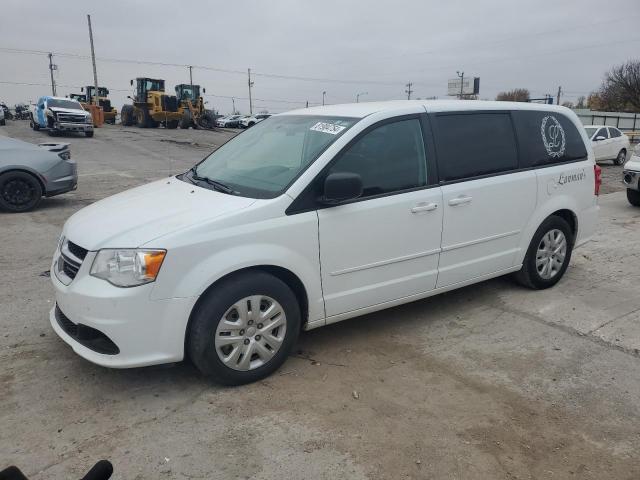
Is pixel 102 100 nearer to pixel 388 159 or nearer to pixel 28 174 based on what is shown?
pixel 28 174

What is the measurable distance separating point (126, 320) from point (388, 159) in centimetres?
213

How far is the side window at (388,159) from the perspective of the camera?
382 cm

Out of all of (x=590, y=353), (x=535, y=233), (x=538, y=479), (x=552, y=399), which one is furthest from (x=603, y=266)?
(x=538, y=479)

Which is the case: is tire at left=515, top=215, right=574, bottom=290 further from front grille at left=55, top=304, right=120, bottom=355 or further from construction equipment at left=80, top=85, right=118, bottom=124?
construction equipment at left=80, top=85, right=118, bottom=124

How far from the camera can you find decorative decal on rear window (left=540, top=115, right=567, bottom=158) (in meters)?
5.00

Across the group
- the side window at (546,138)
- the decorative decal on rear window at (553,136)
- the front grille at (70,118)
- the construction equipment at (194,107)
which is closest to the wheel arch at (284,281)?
the side window at (546,138)

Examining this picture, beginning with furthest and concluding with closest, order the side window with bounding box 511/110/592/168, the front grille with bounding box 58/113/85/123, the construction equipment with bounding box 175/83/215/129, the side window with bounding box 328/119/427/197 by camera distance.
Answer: the construction equipment with bounding box 175/83/215/129
the front grille with bounding box 58/113/85/123
the side window with bounding box 511/110/592/168
the side window with bounding box 328/119/427/197

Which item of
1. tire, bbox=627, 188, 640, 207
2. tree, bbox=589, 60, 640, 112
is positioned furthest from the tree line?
tire, bbox=627, 188, 640, 207

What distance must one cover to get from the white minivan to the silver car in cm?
543

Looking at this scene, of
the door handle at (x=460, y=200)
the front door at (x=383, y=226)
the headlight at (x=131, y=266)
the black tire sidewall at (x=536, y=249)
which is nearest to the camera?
the headlight at (x=131, y=266)

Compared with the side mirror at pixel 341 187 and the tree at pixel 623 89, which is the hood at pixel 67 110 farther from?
the tree at pixel 623 89

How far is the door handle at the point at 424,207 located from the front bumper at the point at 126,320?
69.8 inches

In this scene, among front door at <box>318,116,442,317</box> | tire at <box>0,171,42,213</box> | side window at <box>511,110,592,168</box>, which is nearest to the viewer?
front door at <box>318,116,442,317</box>

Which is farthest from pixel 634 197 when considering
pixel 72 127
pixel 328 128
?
pixel 72 127
